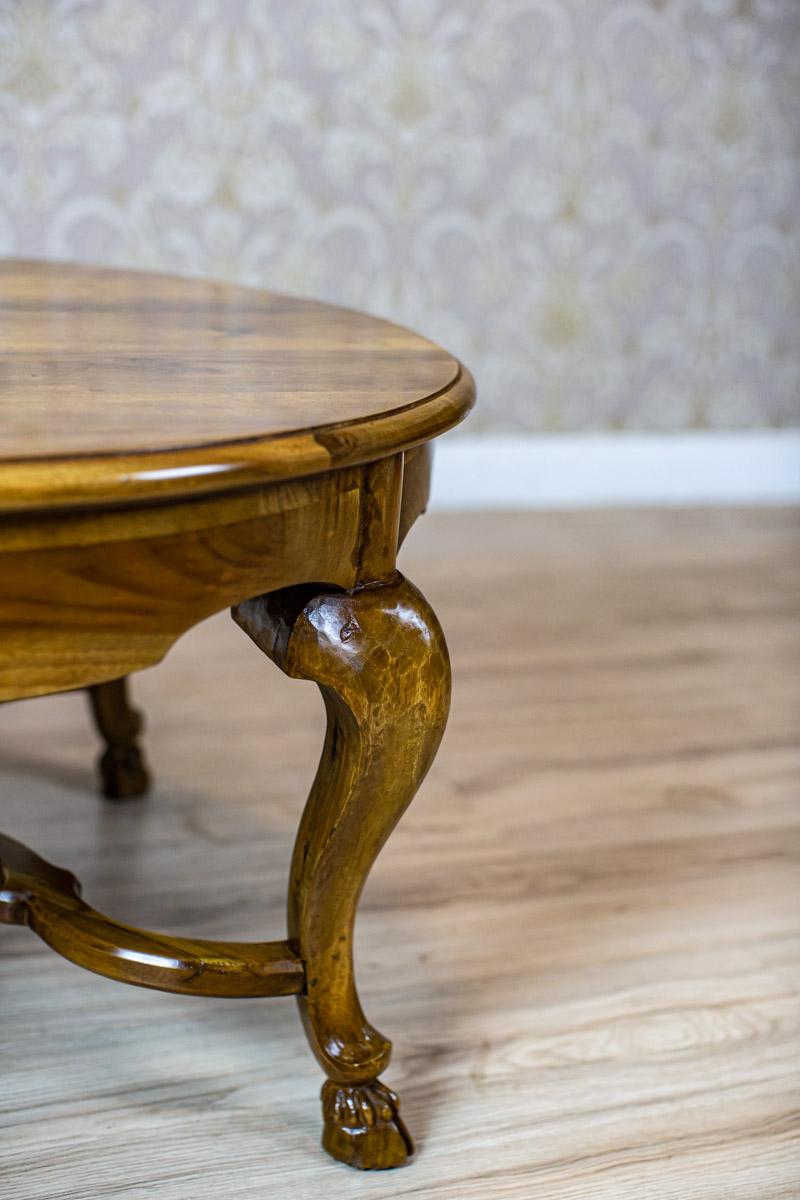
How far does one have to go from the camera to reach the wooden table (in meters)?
0.64

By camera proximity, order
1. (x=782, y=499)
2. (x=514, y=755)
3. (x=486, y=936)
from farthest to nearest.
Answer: (x=782, y=499) < (x=514, y=755) < (x=486, y=936)

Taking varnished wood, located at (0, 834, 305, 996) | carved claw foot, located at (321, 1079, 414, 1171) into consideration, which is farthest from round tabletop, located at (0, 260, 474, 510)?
carved claw foot, located at (321, 1079, 414, 1171)

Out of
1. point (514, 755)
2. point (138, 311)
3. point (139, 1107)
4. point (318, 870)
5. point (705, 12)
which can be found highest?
point (705, 12)

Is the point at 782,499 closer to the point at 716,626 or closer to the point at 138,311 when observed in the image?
the point at 716,626

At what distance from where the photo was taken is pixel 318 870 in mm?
910

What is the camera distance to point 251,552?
2.36 feet

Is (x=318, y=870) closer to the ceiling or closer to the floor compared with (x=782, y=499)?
closer to the ceiling

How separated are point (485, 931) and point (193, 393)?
716 mm

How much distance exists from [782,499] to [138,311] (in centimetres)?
226

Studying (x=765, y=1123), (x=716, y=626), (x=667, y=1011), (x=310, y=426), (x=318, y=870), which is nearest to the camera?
(x=310, y=426)

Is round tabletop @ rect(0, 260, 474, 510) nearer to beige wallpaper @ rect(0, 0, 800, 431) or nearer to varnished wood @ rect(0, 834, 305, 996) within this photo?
varnished wood @ rect(0, 834, 305, 996)

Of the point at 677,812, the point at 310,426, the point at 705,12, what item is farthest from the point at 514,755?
the point at 705,12

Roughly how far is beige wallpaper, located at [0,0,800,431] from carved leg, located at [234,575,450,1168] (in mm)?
1970

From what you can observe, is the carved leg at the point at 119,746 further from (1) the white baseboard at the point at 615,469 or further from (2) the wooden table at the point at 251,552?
(1) the white baseboard at the point at 615,469
